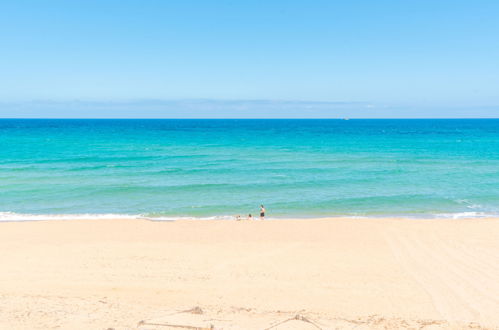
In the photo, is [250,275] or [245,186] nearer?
[250,275]

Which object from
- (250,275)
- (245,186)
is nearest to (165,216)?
(245,186)

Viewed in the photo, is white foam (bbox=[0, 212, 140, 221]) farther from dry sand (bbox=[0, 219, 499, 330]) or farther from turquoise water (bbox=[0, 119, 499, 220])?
dry sand (bbox=[0, 219, 499, 330])

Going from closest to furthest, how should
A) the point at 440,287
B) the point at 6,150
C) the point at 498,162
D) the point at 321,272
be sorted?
1. the point at 440,287
2. the point at 321,272
3. the point at 498,162
4. the point at 6,150

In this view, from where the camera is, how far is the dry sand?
10.7 metres

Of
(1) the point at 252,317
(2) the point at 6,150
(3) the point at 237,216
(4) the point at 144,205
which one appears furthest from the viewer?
(2) the point at 6,150

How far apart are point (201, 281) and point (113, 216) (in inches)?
520

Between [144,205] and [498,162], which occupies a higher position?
[498,162]

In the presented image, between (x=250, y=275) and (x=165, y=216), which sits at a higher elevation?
(x=250, y=275)

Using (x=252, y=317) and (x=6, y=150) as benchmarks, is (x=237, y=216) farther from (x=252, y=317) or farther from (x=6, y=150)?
(x=6, y=150)

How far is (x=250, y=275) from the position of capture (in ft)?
47.5

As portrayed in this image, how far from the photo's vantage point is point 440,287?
13352 mm

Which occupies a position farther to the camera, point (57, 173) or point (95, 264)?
point (57, 173)

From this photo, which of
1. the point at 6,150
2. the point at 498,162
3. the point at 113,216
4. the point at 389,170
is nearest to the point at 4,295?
the point at 113,216

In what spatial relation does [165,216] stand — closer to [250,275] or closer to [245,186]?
[245,186]
